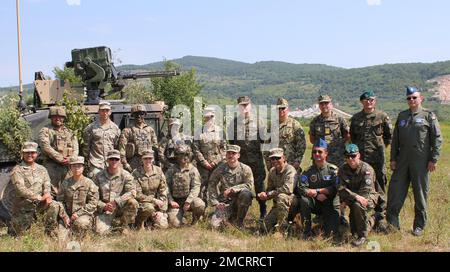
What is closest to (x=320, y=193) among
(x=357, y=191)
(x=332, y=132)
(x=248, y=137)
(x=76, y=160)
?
(x=357, y=191)

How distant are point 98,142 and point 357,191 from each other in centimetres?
396

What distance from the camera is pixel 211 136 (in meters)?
8.64

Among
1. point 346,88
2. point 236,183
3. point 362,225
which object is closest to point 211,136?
point 236,183

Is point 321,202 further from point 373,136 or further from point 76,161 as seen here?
point 76,161

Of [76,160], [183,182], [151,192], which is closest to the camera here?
[76,160]

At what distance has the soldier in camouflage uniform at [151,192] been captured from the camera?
25.1 feet

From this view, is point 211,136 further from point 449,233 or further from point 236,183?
point 449,233

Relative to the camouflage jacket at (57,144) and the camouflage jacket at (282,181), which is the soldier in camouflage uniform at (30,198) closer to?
the camouflage jacket at (57,144)

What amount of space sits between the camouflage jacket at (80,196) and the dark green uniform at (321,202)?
288 cm

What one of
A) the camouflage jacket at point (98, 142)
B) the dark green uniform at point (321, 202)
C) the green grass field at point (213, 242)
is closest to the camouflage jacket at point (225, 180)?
the green grass field at point (213, 242)

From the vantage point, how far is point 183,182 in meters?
8.09

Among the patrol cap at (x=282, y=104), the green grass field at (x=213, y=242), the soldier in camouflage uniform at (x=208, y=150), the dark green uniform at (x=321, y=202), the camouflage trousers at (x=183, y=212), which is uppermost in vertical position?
the patrol cap at (x=282, y=104)

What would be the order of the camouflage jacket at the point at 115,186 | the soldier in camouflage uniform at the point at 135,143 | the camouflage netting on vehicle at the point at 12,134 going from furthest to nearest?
the camouflage netting on vehicle at the point at 12,134
the soldier in camouflage uniform at the point at 135,143
the camouflage jacket at the point at 115,186

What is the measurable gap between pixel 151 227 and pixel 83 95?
159 inches
